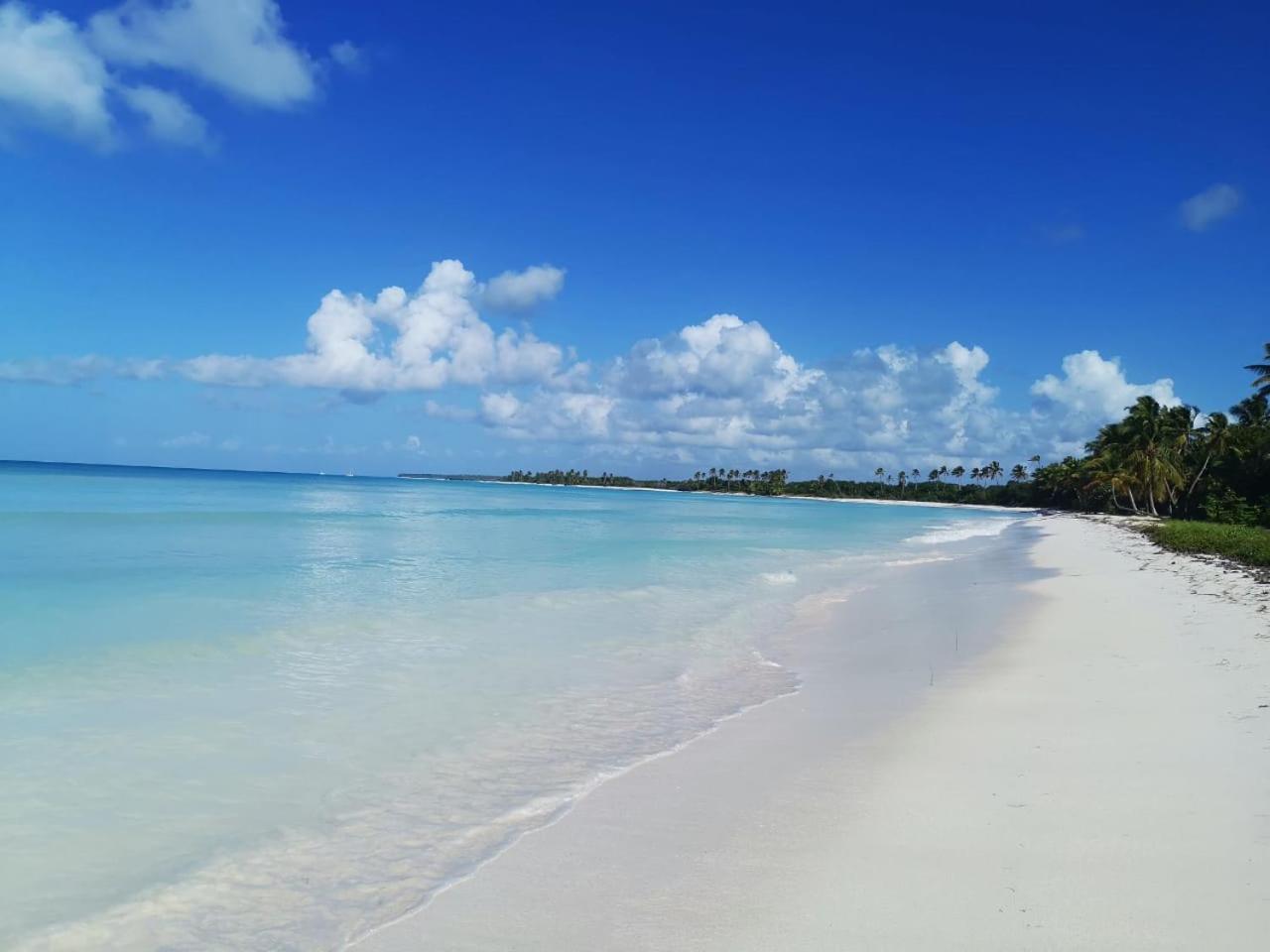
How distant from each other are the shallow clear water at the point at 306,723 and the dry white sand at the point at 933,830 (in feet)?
2.04

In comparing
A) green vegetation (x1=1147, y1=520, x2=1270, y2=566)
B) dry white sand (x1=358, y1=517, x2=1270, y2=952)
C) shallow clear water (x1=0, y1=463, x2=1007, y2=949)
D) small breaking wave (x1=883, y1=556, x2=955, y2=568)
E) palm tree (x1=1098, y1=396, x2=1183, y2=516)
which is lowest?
shallow clear water (x1=0, y1=463, x2=1007, y2=949)

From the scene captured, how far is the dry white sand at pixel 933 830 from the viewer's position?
3.84 m

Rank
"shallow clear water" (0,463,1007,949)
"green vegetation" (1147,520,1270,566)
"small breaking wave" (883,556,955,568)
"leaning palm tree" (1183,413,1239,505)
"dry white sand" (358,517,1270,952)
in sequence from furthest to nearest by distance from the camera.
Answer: "leaning palm tree" (1183,413,1239,505) → "small breaking wave" (883,556,955,568) → "green vegetation" (1147,520,1270,566) → "shallow clear water" (0,463,1007,949) → "dry white sand" (358,517,1270,952)

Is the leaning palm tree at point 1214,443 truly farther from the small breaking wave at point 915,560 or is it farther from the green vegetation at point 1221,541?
the small breaking wave at point 915,560

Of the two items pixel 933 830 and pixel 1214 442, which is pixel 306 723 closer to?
pixel 933 830

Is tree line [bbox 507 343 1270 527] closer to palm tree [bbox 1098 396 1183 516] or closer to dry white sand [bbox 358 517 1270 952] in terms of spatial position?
palm tree [bbox 1098 396 1183 516]

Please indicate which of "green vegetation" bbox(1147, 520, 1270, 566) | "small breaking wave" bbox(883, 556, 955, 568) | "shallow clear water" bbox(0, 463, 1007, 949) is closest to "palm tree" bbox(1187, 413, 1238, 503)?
"green vegetation" bbox(1147, 520, 1270, 566)

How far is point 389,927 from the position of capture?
4078 mm

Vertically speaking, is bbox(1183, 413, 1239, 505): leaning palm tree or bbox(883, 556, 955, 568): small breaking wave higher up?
bbox(1183, 413, 1239, 505): leaning palm tree

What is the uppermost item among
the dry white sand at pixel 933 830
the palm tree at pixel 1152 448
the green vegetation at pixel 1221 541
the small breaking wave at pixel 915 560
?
the palm tree at pixel 1152 448

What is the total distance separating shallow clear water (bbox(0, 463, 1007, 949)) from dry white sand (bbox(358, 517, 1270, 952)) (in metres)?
0.62

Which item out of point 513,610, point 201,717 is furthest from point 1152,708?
point 513,610

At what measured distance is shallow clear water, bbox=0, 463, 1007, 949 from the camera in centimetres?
453

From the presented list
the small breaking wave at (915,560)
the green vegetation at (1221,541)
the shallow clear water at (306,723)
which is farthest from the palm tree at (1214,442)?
the shallow clear water at (306,723)
